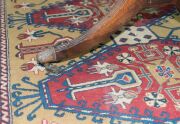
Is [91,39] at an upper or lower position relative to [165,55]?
upper

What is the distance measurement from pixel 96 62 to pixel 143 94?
0.80ft

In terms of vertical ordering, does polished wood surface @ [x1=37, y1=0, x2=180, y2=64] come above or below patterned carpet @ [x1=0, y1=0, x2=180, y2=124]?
above

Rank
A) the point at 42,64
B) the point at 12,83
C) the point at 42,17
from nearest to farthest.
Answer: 1. the point at 12,83
2. the point at 42,64
3. the point at 42,17

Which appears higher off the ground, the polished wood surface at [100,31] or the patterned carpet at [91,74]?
the polished wood surface at [100,31]

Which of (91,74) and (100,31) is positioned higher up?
(100,31)

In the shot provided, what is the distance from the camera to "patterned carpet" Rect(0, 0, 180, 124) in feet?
3.21

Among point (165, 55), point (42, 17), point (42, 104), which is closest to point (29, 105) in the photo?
point (42, 104)

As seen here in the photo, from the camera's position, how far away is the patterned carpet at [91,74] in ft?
3.21

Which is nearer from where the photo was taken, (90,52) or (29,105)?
(29,105)

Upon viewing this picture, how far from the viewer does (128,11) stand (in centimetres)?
107

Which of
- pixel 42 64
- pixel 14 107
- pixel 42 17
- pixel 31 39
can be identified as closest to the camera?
pixel 14 107

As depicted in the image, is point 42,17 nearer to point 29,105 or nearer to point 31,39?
point 31,39

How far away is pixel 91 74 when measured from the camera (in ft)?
3.79

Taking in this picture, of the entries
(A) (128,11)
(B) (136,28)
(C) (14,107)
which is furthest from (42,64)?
(B) (136,28)
